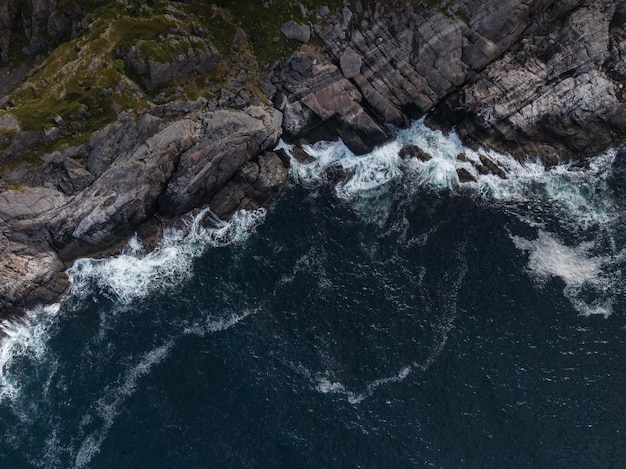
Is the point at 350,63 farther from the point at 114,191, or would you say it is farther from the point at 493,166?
the point at 114,191

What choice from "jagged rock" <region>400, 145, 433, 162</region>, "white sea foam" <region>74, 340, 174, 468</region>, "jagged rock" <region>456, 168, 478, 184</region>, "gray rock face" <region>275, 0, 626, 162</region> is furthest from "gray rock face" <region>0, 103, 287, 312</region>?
"jagged rock" <region>456, 168, 478, 184</region>

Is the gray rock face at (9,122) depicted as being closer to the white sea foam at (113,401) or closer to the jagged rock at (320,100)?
the white sea foam at (113,401)

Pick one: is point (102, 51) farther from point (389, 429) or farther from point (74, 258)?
point (389, 429)

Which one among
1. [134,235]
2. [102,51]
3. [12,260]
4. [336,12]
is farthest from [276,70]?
[12,260]

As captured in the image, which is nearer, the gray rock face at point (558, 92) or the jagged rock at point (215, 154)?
the jagged rock at point (215, 154)

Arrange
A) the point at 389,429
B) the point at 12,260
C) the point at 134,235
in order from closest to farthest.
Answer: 1. the point at 389,429
2. the point at 12,260
3. the point at 134,235

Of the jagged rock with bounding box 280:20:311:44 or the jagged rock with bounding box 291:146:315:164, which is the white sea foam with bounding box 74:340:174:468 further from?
the jagged rock with bounding box 280:20:311:44

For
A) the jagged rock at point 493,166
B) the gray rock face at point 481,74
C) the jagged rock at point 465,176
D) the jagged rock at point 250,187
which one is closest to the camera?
the jagged rock at point 250,187

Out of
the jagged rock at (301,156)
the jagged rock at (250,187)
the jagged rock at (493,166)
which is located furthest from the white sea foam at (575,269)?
the jagged rock at (250,187)
